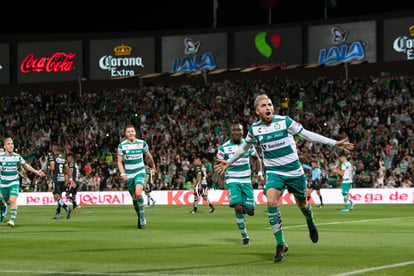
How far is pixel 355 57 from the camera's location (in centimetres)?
5234

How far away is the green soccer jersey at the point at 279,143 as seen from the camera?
1262 cm

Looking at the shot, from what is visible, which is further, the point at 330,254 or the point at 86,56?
the point at 86,56

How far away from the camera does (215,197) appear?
43.1 metres

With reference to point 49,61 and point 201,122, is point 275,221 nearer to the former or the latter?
point 201,122

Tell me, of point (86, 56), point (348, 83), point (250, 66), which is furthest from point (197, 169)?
point (86, 56)

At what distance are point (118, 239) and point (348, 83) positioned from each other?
1378 inches

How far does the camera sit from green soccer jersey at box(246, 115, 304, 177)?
41.4 feet

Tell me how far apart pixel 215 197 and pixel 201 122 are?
8.86 meters

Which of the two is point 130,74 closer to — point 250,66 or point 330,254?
point 250,66

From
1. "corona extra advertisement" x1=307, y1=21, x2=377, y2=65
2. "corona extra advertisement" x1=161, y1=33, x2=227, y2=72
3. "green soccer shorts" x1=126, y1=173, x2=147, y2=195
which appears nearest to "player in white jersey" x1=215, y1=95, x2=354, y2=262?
"green soccer shorts" x1=126, y1=173, x2=147, y2=195

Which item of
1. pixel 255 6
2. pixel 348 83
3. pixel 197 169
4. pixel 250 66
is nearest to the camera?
pixel 197 169

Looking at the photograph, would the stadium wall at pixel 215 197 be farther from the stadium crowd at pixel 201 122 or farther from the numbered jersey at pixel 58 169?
the numbered jersey at pixel 58 169

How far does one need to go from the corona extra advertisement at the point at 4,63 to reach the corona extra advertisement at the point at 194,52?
1291 cm

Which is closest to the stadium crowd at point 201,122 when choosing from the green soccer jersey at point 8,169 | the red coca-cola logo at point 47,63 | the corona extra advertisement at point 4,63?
the corona extra advertisement at point 4,63
